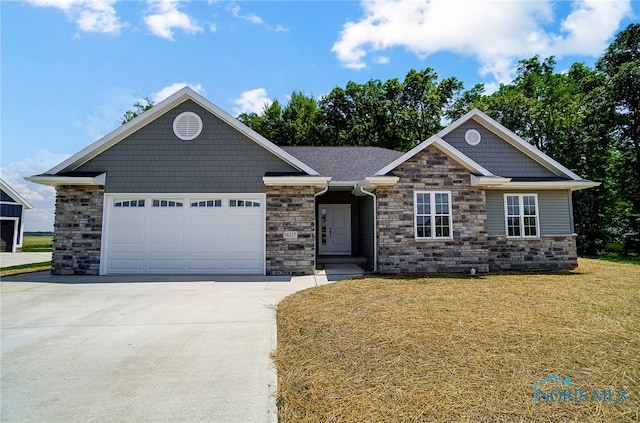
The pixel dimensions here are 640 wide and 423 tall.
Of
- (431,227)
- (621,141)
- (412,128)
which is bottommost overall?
(431,227)

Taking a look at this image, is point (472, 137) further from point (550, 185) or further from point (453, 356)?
point (453, 356)

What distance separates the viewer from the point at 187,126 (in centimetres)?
1064

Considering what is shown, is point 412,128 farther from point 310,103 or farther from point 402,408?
point 402,408

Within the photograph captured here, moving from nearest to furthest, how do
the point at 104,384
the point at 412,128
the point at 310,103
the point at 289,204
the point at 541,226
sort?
1. the point at 104,384
2. the point at 289,204
3. the point at 541,226
4. the point at 412,128
5. the point at 310,103

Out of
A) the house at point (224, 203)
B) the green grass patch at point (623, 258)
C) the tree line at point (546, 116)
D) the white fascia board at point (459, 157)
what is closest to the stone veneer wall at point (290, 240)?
the house at point (224, 203)

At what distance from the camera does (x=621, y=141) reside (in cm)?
1817

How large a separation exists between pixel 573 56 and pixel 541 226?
21460 mm

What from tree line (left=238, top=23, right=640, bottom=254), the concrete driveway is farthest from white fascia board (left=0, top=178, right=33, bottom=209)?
the concrete driveway

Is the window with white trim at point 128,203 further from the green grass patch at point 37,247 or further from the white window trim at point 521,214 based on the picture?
the green grass patch at point 37,247

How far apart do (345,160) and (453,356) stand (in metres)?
11.0

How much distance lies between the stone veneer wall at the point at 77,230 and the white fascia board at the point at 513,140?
12112 millimetres

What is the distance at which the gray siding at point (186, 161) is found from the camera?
10461 millimetres

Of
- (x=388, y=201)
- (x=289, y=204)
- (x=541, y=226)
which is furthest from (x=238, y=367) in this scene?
(x=541, y=226)

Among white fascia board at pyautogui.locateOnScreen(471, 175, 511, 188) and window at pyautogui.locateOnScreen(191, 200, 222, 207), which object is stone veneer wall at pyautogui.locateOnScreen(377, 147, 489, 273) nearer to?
white fascia board at pyautogui.locateOnScreen(471, 175, 511, 188)
